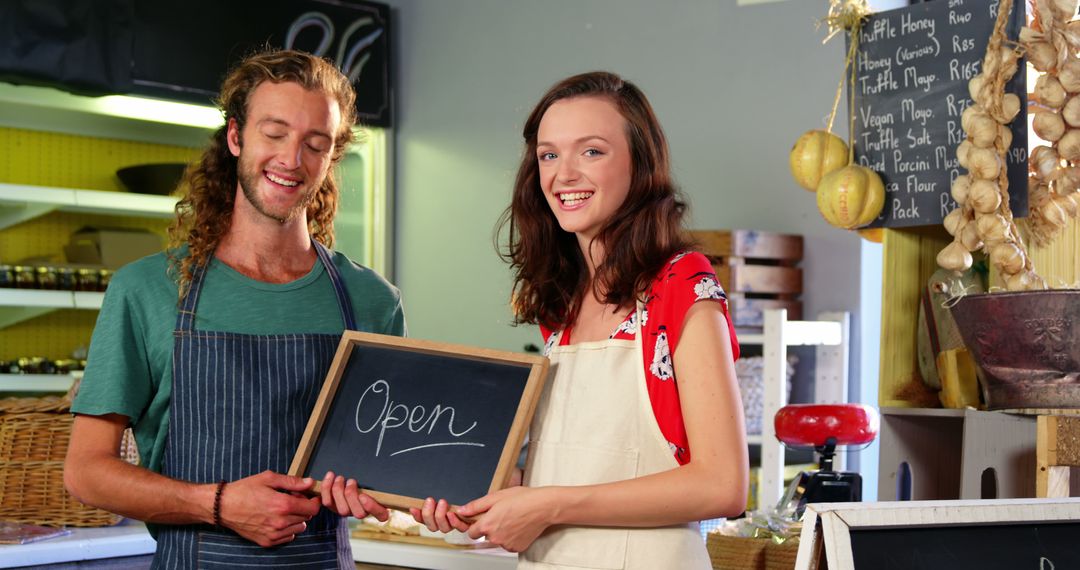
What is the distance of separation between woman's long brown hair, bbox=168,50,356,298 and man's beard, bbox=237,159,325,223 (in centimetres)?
8

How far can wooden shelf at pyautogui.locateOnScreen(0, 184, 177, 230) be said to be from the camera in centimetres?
479

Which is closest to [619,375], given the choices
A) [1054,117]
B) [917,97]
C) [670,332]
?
[670,332]

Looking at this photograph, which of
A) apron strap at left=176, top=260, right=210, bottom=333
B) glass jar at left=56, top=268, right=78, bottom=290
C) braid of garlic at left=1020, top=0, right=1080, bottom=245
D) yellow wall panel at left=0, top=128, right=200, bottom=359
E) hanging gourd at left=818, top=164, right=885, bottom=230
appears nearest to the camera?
apron strap at left=176, top=260, right=210, bottom=333

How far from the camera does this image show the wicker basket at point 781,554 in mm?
2211

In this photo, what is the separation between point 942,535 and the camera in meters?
1.37

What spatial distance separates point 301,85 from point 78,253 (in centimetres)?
362

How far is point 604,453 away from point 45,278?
3.85 metres

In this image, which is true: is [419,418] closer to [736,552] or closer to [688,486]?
[688,486]

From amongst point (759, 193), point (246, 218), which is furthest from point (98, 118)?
point (246, 218)

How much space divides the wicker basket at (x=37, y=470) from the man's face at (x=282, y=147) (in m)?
1.44

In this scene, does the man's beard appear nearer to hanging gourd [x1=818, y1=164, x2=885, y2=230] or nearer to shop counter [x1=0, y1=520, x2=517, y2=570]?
shop counter [x1=0, y1=520, x2=517, y2=570]

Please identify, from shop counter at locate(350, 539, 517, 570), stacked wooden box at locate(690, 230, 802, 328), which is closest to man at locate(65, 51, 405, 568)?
shop counter at locate(350, 539, 517, 570)

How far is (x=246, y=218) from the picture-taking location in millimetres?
1861

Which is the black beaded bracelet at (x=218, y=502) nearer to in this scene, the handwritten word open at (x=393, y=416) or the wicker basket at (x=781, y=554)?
the handwritten word open at (x=393, y=416)
